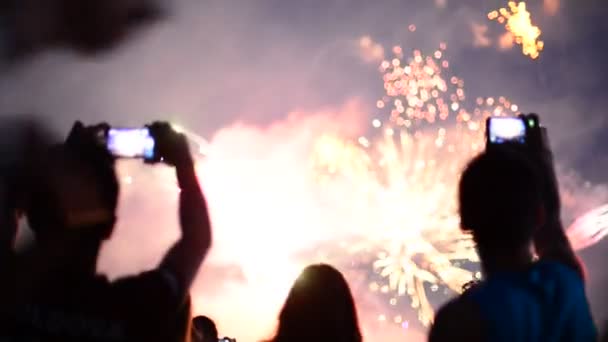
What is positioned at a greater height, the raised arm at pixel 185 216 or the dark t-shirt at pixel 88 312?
the raised arm at pixel 185 216

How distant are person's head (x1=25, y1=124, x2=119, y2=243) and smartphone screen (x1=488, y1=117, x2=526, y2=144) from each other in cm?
148

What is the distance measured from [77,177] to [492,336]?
122cm

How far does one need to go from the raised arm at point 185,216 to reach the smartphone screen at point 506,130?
117 centimetres

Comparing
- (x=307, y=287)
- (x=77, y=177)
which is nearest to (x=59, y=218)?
(x=77, y=177)

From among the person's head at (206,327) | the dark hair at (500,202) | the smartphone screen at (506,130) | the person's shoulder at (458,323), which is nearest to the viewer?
the person's shoulder at (458,323)

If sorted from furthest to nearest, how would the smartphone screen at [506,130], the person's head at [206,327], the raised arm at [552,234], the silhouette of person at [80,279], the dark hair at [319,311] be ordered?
the person's head at [206,327] < the dark hair at [319,311] < the smartphone screen at [506,130] < the raised arm at [552,234] < the silhouette of person at [80,279]

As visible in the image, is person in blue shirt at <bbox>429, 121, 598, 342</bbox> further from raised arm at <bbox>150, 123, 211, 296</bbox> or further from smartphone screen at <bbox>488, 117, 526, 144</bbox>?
raised arm at <bbox>150, 123, 211, 296</bbox>

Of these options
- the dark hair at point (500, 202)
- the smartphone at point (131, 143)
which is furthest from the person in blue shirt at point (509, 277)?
the smartphone at point (131, 143)

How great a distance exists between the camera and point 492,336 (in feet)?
5.61

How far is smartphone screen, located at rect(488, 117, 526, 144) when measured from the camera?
266 cm

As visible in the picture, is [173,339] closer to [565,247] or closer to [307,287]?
[307,287]

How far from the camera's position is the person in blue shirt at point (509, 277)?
1729mm

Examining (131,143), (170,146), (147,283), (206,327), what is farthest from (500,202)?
(206,327)

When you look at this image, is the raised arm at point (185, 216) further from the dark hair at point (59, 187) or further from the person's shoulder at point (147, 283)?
the dark hair at point (59, 187)
